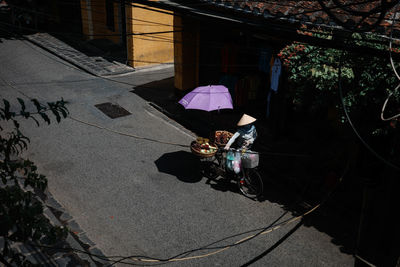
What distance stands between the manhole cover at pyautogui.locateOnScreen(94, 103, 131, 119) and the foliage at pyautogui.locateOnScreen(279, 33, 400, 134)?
7143mm

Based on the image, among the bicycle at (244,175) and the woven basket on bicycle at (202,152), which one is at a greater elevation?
the woven basket on bicycle at (202,152)

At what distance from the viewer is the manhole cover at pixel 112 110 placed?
13.1 m

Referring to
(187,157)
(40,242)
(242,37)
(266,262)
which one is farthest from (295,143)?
(40,242)

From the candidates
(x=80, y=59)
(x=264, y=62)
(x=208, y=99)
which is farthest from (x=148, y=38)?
(x=208, y=99)

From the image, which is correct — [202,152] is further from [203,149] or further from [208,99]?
[208,99]

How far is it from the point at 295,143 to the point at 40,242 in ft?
23.9

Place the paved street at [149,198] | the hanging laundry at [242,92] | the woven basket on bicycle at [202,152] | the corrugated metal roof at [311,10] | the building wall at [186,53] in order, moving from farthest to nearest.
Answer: the building wall at [186,53] → the hanging laundry at [242,92] → the woven basket on bicycle at [202,152] → the corrugated metal roof at [311,10] → the paved street at [149,198]

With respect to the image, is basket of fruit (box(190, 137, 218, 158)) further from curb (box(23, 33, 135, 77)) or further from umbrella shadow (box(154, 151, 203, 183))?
curb (box(23, 33, 135, 77))

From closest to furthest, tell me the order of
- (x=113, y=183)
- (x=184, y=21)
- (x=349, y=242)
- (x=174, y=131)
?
(x=349, y=242) → (x=113, y=183) → (x=174, y=131) → (x=184, y=21)

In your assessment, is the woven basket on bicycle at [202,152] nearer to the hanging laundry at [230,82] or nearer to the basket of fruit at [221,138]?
the basket of fruit at [221,138]

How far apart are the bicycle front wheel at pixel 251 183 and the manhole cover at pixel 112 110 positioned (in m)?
5.81

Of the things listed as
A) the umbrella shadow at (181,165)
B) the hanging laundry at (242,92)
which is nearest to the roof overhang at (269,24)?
the hanging laundry at (242,92)

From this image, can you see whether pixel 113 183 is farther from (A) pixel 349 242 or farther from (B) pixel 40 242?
(A) pixel 349 242

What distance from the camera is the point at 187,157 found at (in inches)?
420
